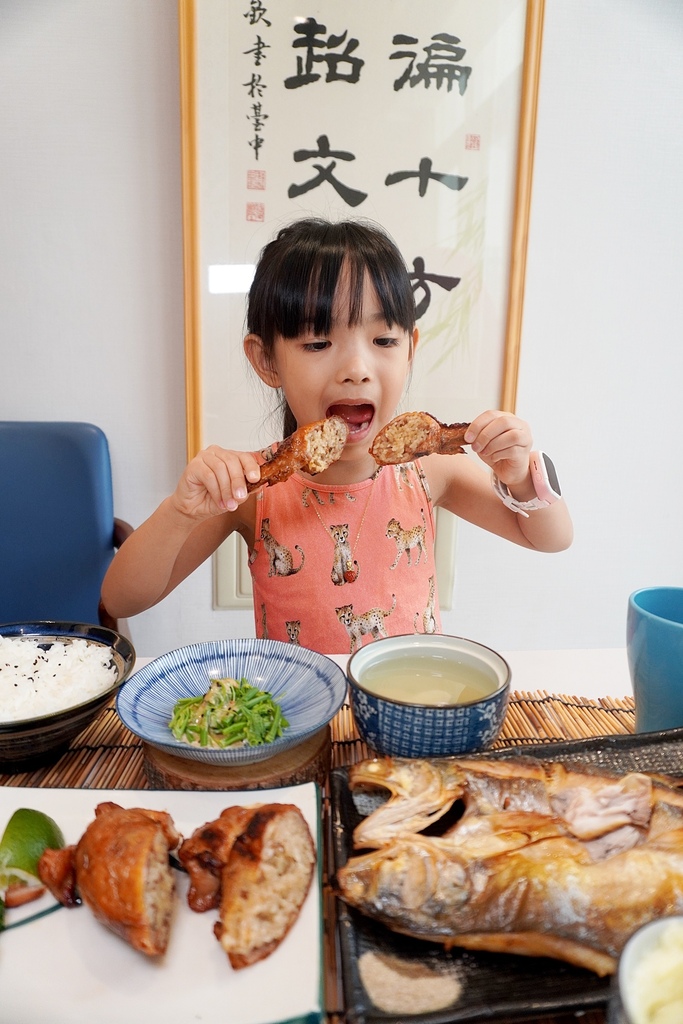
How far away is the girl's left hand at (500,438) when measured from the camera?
4.93 feet

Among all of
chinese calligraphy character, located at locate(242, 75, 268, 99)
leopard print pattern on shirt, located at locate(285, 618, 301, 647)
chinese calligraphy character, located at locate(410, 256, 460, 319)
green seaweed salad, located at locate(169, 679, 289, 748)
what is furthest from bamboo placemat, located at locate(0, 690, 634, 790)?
chinese calligraphy character, located at locate(242, 75, 268, 99)

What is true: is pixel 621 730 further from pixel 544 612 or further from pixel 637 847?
pixel 544 612

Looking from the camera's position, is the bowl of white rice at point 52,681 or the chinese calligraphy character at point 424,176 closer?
the bowl of white rice at point 52,681

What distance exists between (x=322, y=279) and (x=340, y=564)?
83 cm

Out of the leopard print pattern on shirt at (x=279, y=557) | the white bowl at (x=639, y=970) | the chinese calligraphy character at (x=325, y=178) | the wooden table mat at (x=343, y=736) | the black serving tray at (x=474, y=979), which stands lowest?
the wooden table mat at (x=343, y=736)

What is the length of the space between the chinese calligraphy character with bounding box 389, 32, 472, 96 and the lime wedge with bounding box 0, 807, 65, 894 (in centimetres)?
278

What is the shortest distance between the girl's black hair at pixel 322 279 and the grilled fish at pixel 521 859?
1.18 metres

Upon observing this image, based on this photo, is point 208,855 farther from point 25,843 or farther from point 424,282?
point 424,282

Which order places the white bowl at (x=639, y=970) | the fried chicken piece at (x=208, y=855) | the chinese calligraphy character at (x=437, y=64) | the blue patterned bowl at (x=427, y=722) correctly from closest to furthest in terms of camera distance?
1. the white bowl at (x=639, y=970)
2. the fried chicken piece at (x=208, y=855)
3. the blue patterned bowl at (x=427, y=722)
4. the chinese calligraphy character at (x=437, y=64)

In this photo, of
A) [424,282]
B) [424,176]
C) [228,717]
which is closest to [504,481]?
[228,717]

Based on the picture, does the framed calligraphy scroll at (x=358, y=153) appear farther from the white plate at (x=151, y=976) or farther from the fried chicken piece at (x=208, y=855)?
the white plate at (x=151, y=976)

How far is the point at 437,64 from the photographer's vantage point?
259 cm

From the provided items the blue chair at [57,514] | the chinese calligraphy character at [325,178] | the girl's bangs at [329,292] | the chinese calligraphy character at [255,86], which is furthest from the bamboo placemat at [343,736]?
the chinese calligraphy character at [255,86]

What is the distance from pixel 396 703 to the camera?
0.98 m
